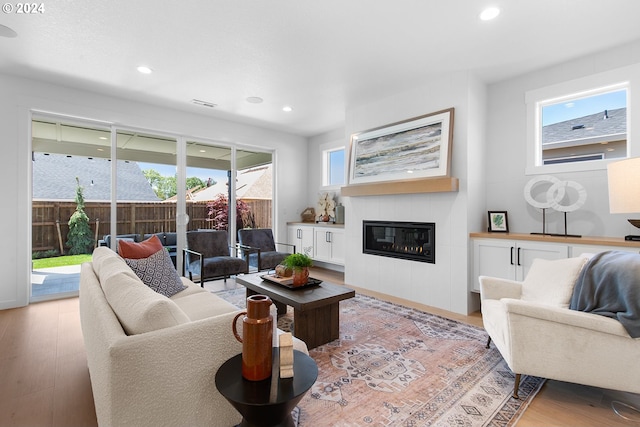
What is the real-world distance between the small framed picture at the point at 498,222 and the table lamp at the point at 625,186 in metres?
1.24

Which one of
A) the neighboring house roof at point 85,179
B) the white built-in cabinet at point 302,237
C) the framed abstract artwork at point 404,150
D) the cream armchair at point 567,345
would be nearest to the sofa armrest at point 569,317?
the cream armchair at point 567,345

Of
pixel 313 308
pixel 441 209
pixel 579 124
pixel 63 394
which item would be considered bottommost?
pixel 63 394

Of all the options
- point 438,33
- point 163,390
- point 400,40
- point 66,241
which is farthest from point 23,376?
point 438,33

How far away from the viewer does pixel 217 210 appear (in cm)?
527

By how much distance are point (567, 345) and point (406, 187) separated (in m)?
2.24

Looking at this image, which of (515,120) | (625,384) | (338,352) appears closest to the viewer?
(625,384)

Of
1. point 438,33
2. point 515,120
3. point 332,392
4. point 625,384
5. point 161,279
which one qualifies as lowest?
point 332,392

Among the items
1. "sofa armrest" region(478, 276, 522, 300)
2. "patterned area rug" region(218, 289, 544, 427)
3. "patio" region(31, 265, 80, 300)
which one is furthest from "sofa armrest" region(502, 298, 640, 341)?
"patio" region(31, 265, 80, 300)

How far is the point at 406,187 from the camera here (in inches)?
144

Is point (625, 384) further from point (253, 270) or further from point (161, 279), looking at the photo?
point (253, 270)

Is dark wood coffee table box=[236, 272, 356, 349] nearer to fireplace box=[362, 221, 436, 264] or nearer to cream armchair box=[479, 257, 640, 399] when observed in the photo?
cream armchair box=[479, 257, 640, 399]

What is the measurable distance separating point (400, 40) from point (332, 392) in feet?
9.41

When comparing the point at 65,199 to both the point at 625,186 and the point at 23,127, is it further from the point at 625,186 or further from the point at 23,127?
the point at 625,186

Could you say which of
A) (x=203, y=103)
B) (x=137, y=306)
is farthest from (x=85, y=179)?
(x=137, y=306)
